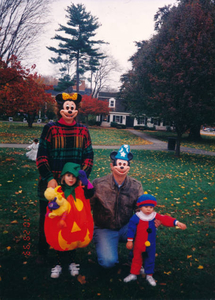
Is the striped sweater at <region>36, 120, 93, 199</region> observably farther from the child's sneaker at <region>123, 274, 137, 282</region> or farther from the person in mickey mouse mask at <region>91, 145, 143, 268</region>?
the child's sneaker at <region>123, 274, 137, 282</region>

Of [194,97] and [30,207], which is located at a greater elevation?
[194,97]

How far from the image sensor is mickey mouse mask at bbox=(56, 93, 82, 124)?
304 centimetres

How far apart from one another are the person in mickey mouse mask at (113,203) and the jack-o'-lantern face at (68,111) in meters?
0.75

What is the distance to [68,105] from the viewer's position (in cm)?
306

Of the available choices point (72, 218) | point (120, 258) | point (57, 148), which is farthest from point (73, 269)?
point (57, 148)

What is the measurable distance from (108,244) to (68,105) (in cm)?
198

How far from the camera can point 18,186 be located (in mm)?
6793

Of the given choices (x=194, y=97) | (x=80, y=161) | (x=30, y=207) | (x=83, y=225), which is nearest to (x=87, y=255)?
(x=83, y=225)

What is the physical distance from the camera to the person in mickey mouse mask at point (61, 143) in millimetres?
3018

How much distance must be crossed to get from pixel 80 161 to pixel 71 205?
28.2 inches

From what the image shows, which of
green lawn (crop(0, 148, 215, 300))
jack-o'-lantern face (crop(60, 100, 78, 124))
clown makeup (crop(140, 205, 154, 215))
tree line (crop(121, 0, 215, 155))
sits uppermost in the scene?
tree line (crop(121, 0, 215, 155))

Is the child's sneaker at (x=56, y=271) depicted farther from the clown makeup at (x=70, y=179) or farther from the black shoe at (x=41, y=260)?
the clown makeup at (x=70, y=179)

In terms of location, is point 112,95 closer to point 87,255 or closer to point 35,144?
point 35,144

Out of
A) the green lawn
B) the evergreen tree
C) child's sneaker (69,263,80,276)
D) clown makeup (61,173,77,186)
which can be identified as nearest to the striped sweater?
clown makeup (61,173,77,186)
